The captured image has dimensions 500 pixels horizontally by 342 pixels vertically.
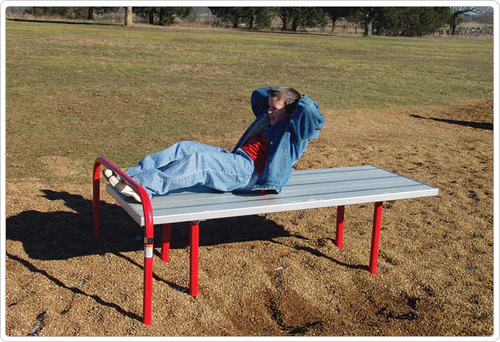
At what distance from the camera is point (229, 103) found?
1220 centimetres

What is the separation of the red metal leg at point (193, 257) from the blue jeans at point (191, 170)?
1.03ft

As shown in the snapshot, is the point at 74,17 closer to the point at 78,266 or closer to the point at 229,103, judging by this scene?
the point at 229,103

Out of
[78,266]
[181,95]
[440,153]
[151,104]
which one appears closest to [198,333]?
[78,266]

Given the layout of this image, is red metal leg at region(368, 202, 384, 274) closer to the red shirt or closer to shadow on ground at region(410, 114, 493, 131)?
the red shirt

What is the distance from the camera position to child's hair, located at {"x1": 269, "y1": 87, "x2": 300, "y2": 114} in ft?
14.0

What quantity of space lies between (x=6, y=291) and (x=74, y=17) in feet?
153

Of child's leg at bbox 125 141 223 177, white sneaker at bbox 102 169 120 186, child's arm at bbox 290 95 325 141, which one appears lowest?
white sneaker at bbox 102 169 120 186

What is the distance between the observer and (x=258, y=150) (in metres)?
4.33

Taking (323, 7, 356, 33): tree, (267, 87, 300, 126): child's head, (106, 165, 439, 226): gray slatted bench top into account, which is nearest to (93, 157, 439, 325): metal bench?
(106, 165, 439, 226): gray slatted bench top

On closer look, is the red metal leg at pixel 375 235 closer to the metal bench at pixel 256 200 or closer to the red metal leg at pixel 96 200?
the metal bench at pixel 256 200

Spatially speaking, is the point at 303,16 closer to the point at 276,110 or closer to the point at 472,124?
the point at 472,124

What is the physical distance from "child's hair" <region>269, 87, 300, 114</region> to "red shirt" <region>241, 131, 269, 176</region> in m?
0.29

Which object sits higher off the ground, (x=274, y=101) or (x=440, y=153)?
(x=274, y=101)

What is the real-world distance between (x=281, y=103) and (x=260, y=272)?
1.23m
